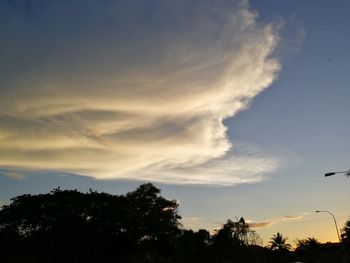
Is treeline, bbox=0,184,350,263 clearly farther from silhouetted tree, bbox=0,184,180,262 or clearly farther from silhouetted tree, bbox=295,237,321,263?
silhouetted tree, bbox=295,237,321,263

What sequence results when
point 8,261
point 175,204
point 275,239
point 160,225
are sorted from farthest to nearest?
point 275,239 → point 175,204 → point 160,225 → point 8,261

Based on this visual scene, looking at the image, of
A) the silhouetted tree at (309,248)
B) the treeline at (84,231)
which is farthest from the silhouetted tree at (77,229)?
the silhouetted tree at (309,248)

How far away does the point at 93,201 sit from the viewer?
61688 millimetres

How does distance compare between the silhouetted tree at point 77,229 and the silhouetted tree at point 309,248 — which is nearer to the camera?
the silhouetted tree at point 77,229

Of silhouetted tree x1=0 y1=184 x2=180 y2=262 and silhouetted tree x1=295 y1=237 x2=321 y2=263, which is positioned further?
silhouetted tree x1=295 y1=237 x2=321 y2=263

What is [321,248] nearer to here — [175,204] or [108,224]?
[175,204]

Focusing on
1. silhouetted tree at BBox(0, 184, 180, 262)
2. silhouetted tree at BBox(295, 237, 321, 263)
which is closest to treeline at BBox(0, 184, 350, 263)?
silhouetted tree at BBox(0, 184, 180, 262)

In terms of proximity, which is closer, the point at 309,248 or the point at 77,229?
the point at 77,229

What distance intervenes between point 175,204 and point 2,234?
29.2 m

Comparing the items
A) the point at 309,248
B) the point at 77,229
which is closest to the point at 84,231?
the point at 77,229

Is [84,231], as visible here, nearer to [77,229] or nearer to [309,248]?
[77,229]

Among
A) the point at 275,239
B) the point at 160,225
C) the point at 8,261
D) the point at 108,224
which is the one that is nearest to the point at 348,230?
the point at 160,225

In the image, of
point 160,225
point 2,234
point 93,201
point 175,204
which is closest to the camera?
point 2,234

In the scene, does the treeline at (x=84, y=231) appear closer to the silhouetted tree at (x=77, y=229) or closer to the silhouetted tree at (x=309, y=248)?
the silhouetted tree at (x=77, y=229)
